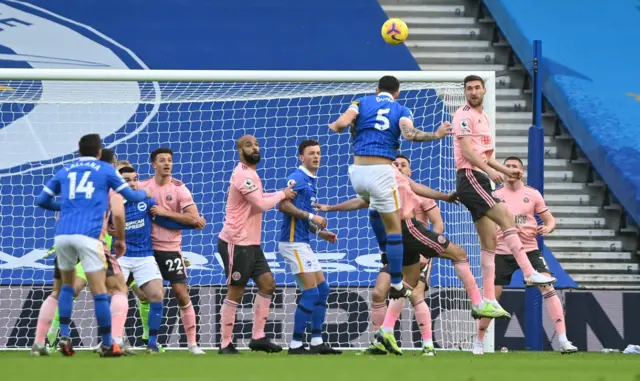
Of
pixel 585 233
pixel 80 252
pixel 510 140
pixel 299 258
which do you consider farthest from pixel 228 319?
pixel 510 140

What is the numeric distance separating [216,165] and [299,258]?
478 centimetres

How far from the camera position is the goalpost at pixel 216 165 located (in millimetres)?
13578

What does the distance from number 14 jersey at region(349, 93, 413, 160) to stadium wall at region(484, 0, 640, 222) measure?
7132mm

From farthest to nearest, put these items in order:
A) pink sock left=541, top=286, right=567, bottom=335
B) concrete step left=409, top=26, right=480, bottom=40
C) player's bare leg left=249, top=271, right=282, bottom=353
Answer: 1. concrete step left=409, top=26, right=480, bottom=40
2. pink sock left=541, top=286, right=567, bottom=335
3. player's bare leg left=249, top=271, right=282, bottom=353

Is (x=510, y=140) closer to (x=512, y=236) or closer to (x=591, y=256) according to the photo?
(x=591, y=256)

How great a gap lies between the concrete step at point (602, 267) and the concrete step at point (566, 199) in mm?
1174

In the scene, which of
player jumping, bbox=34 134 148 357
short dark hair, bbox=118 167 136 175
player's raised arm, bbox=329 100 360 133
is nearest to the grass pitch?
player jumping, bbox=34 134 148 357

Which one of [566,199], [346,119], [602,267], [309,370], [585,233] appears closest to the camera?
[309,370]

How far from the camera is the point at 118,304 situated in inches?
426

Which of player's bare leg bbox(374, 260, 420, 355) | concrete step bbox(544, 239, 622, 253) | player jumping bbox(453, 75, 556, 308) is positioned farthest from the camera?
concrete step bbox(544, 239, 622, 253)

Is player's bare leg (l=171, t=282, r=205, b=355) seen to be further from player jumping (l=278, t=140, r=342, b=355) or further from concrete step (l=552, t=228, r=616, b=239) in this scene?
concrete step (l=552, t=228, r=616, b=239)

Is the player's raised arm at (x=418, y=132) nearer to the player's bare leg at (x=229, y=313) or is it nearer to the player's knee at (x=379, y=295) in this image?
the player's knee at (x=379, y=295)

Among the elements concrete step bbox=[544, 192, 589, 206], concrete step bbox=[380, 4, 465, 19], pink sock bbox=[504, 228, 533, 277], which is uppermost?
concrete step bbox=[380, 4, 465, 19]

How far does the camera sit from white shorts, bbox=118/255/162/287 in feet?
37.2
